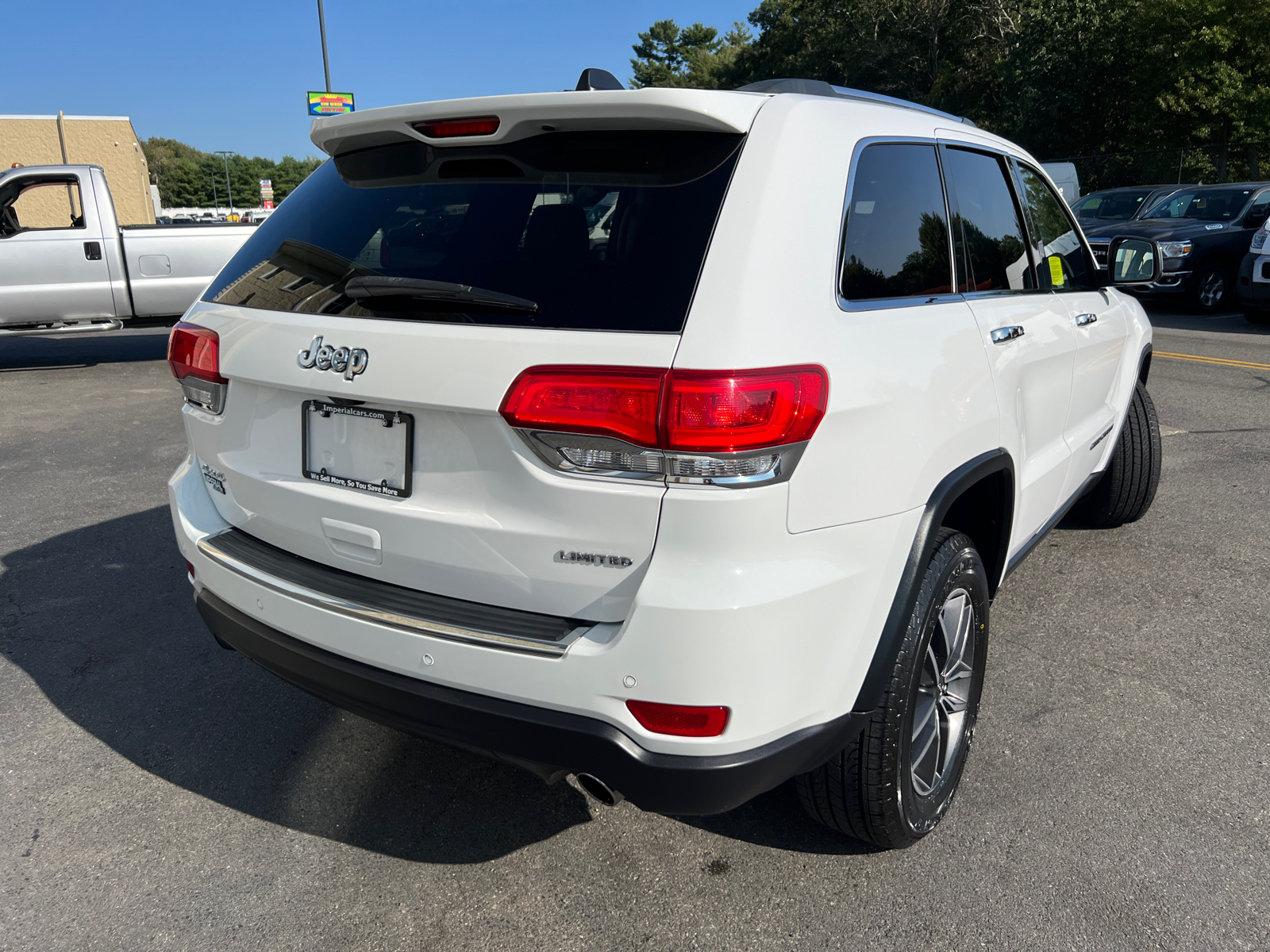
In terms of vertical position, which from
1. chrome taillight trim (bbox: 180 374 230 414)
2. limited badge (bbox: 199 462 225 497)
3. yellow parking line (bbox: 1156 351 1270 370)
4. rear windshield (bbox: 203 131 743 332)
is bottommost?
yellow parking line (bbox: 1156 351 1270 370)

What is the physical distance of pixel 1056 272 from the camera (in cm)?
347

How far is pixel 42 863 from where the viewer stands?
2389 mm

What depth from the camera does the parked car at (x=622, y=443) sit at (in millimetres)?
1744

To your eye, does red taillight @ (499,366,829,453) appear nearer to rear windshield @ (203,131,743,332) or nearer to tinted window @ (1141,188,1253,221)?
rear windshield @ (203,131,743,332)

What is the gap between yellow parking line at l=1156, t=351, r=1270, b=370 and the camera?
9.52 metres

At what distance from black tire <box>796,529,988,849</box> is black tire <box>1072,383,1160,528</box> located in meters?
2.40

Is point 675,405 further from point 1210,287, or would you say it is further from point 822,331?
point 1210,287

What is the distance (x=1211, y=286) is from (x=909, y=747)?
552 inches

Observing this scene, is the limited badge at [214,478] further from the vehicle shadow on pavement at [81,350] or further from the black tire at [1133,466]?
the vehicle shadow on pavement at [81,350]

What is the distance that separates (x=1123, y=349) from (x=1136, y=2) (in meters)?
31.8

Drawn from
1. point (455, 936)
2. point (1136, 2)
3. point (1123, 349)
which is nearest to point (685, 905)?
point (455, 936)

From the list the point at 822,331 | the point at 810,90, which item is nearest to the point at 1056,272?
the point at 810,90

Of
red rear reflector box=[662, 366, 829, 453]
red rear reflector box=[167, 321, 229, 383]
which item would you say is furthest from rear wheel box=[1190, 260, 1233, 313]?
red rear reflector box=[167, 321, 229, 383]

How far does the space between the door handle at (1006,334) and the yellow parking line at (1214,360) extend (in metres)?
8.42
